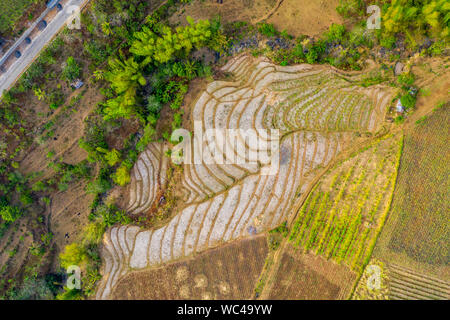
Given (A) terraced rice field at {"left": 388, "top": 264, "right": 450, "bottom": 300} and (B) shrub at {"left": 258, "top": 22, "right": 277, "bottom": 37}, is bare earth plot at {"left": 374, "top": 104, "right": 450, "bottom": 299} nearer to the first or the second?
(A) terraced rice field at {"left": 388, "top": 264, "right": 450, "bottom": 300}

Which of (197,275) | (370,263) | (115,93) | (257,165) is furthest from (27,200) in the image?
(370,263)

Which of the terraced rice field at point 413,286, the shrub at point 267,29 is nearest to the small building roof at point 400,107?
the shrub at point 267,29

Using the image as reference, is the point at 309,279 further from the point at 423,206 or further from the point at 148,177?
the point at 148,177

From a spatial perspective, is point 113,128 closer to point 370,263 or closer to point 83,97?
point 83,97

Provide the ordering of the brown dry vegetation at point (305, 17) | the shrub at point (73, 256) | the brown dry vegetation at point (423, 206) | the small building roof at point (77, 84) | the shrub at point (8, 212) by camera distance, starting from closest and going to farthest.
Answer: the brown dry vegetation at point (423, 206) < the shrub at point (73, 256) < the shrub at point (8, 212) < the small building roof at point (77, 84) < the brown dry vegetation at point (305, 17)

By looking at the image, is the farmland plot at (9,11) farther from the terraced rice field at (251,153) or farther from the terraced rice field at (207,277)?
the terraced rice field at (207,277)

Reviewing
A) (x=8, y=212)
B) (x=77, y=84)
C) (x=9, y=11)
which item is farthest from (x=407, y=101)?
(x=9, y=11)

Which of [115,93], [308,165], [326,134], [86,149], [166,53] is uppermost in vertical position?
[166,53]
